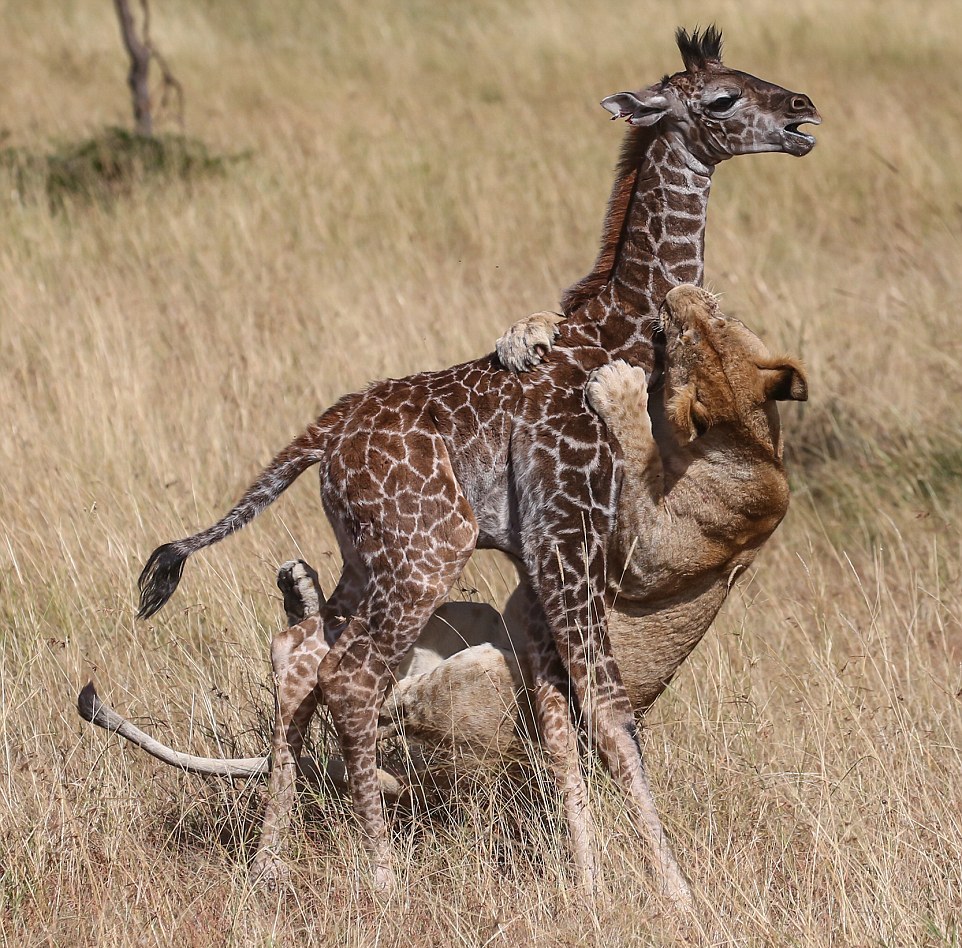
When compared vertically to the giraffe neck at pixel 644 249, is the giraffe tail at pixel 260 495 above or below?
below

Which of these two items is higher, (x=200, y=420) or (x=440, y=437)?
(x=440, y=437)

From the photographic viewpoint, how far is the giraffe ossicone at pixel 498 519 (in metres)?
4.47

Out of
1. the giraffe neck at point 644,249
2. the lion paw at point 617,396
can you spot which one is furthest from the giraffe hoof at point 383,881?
the giraffe neck at point 644,249

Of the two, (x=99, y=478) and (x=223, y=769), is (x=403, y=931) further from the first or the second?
(x=99, y=478)

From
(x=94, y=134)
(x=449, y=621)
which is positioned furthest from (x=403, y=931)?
(x=94, y=134)

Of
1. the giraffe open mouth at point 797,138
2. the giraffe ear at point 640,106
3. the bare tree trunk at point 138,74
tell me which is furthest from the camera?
the bare tree trunk at point 138,74

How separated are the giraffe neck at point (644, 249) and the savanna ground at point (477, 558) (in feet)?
4.75

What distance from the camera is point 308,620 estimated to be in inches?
191

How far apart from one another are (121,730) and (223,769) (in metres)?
0.40

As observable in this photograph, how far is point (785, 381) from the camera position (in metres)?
Result: 4.52

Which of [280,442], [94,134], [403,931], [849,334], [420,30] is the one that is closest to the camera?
[403,931]

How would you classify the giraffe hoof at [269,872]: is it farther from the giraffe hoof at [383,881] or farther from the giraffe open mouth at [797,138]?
the giraffe open mouth at [797,138]

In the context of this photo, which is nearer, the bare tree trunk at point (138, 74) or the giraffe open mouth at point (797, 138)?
the giraffe open mouth at point (797, 138)

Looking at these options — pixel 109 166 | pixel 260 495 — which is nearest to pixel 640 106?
pixel 260 495
